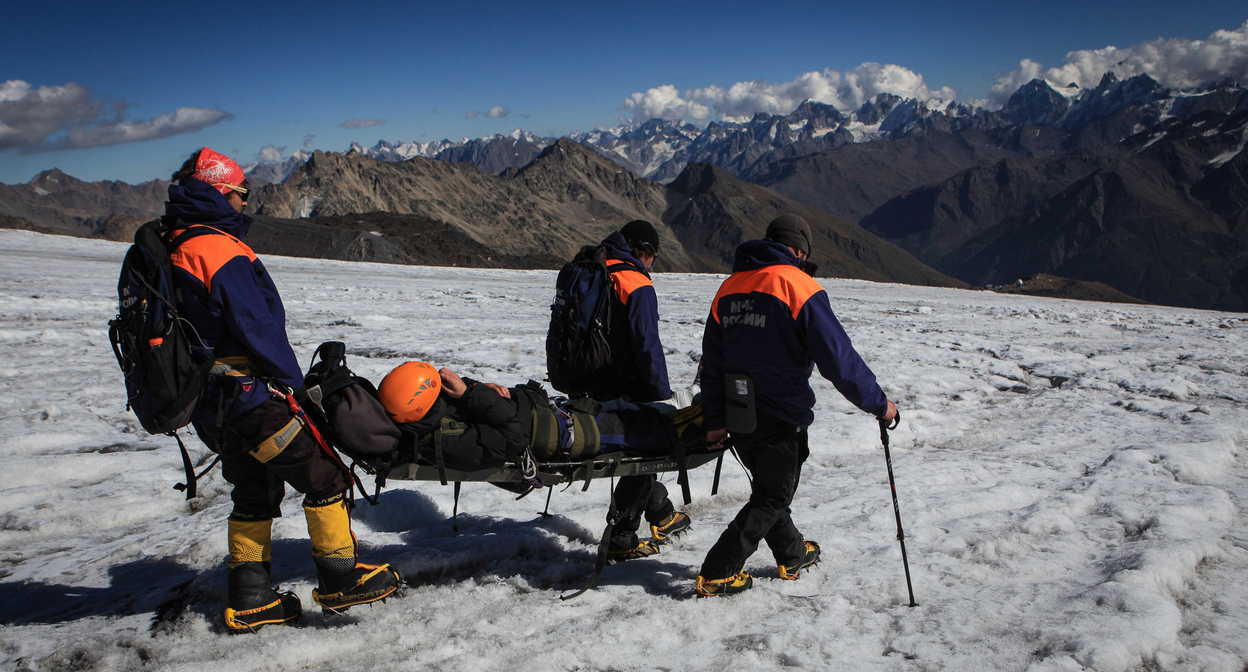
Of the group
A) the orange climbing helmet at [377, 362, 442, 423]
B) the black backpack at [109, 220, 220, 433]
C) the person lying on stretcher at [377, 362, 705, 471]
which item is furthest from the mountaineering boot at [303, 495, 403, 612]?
the black backpack at [109, 220, 220, 433]

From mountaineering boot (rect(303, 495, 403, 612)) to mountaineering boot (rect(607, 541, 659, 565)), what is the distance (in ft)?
5.58

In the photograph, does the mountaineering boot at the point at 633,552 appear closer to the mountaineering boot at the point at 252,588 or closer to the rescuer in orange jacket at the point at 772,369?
the rescuer in orange jacket at the point at 772,369

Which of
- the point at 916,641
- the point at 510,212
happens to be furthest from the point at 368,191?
the point at 916,641

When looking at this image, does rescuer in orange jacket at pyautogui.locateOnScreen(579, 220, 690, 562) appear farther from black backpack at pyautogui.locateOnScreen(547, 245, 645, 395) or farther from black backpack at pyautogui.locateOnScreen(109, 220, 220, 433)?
black backpack at pyautogui.locateOnScreen(109, 220, 220, 433)

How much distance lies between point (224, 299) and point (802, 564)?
3894mm

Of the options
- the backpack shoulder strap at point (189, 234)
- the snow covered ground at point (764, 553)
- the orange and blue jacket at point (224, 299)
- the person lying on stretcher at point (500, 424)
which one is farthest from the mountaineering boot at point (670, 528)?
the backpack shoulder strap at point (189, 234)

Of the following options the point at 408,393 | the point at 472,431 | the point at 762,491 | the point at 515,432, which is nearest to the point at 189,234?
the point at 408,393

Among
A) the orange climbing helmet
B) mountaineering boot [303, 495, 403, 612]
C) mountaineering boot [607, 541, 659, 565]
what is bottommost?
mountaineering boot [607, 541, 659, 565]

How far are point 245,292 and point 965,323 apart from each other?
15.5 meters

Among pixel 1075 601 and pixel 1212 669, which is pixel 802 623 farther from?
pixel 1212 669

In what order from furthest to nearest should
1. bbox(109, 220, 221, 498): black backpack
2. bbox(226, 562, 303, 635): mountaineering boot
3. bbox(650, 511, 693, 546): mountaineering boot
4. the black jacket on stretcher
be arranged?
1. bbox(650, 511, 693, 546): mountaineering boot
2. the black jacket on stretcher
3. bbox(226, 562, 303, 635): mountaineering boot
4. bbox(109, 220, 221, 498): black backpack

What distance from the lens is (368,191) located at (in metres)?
128

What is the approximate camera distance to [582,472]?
165 inches

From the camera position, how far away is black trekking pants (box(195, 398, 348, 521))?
134 inches
